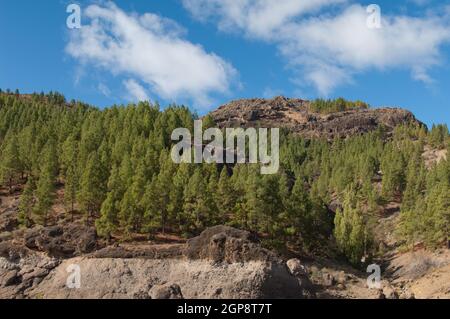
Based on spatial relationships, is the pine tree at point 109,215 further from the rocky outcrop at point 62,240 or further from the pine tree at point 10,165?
the pine tree at point 10,165

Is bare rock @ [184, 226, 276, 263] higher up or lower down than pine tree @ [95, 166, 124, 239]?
lower down

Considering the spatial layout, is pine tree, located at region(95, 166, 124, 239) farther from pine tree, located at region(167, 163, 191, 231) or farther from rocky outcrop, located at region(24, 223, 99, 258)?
pine tree, located at region(167, 163, 191, 231)

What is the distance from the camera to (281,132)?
606ft

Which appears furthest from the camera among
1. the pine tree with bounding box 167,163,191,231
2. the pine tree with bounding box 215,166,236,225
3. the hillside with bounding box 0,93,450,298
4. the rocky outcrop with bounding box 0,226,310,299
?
the pine tree with bounding box 215,166,236,225

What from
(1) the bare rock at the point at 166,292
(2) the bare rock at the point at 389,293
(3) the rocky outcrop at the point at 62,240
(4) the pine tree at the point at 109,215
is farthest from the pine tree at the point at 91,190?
(2) the bare rock at the point at 389,293

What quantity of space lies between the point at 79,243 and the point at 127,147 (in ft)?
116

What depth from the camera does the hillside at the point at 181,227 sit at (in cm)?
4547

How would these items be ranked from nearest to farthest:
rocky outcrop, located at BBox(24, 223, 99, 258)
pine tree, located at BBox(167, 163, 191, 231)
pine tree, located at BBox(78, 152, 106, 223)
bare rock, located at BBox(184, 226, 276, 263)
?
bare rock, located at BBox(184, 226, 276, 263) → rocky outcrop, located at BBox(24, 223, 99, 258) → pine tree, located at BBox(167, 163, 191, 231) → pine tree, located at BBox(78, 152, 106, 223)

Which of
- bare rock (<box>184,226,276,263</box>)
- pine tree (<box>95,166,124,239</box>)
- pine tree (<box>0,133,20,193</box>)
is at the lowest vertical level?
bare rock (<box>184,226,276,263</box>)

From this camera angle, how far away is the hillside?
45.5 metres

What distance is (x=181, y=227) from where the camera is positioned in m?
62.3

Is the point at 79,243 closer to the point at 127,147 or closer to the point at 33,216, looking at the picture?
the point at 33,216

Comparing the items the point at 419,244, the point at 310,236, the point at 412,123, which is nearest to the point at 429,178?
the point at 419,244

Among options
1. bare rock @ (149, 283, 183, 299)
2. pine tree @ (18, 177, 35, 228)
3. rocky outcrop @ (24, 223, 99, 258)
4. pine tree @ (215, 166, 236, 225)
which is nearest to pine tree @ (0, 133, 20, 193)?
pine tree @ (18, 177, 35, 228)
